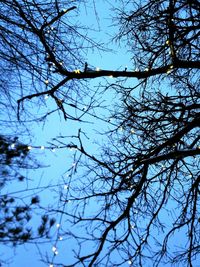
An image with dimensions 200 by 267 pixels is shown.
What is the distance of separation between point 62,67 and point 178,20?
2.40 metres

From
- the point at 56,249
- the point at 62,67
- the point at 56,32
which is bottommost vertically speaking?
the point at 56,249

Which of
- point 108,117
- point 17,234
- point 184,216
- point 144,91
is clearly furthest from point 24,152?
point 184,216

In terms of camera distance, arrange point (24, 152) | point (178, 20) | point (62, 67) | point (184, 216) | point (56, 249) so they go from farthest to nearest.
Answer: point (184, 216) → point (178, 20) → point (24, 152) → point (62, 67) → point (56, 249)

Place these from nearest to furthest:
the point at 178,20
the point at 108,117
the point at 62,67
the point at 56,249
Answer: the point at 56,249, the point at 62,67, the point at 178,20, the point at 108,117

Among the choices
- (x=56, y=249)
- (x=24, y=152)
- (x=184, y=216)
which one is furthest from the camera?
(x=184, y=216)

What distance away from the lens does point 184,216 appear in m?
5.78

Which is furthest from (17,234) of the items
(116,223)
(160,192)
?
(160,192)

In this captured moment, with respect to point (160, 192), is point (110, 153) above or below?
above

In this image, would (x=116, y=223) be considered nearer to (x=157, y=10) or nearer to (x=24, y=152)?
(x=24, y=152)

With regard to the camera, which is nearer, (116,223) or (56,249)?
(56,249)

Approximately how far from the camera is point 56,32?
14.6ft

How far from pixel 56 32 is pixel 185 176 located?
3.75 metres

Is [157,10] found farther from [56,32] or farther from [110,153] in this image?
[110,153]

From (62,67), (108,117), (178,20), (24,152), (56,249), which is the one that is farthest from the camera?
(108,117)
